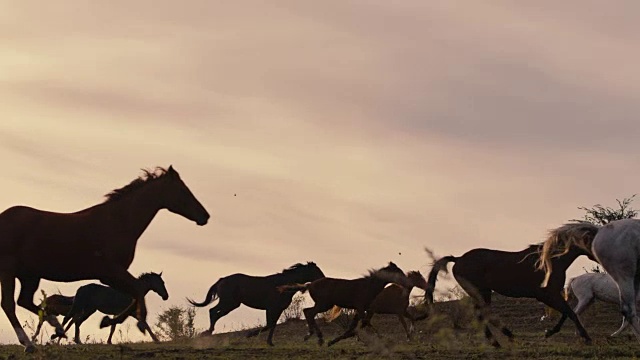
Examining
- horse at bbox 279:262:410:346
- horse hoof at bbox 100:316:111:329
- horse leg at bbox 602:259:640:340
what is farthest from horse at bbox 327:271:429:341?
horse leg at bbox 602:259:640:340

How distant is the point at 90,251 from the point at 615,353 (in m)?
6.63

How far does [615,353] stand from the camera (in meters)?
15.7

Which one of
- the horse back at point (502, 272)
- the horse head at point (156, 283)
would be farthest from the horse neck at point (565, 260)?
the horse head at point (156, 283)

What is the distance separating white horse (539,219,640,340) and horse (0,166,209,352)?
222 inches

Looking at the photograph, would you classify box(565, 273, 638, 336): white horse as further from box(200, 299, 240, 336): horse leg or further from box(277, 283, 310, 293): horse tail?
box(200, 299, 240, 336): horse leg

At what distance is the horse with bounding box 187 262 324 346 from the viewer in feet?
72.7

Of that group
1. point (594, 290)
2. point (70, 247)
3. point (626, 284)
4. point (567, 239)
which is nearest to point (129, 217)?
point (70, 247)

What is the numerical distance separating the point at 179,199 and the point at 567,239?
544 cm

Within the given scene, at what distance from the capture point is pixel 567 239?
57.5 ft

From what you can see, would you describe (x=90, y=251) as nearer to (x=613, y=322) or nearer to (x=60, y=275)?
(x=60, y=275)

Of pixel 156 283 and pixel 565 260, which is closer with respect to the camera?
pixel 565 260

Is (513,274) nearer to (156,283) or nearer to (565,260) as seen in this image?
(565,260)

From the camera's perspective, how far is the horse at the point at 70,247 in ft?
49.4

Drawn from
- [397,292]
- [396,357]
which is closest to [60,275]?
[396,357]
